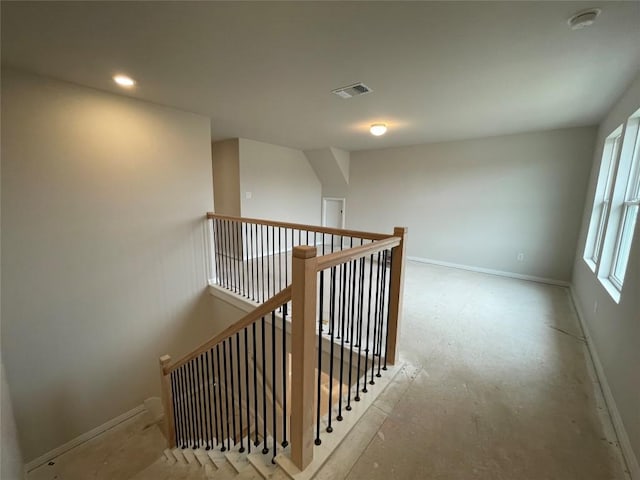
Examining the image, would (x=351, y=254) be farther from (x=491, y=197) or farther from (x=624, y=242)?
(x=491, y=197)

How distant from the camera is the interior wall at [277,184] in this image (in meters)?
5.15

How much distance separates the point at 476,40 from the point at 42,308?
14.6ft

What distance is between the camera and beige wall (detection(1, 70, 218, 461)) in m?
2.40

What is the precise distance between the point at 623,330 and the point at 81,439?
5.07m

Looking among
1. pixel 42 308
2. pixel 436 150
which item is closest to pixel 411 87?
pixel 436 150

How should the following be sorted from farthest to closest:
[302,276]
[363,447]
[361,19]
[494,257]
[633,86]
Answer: [494,257]
[633,86]
[361,19]
[363,447]
[302,276]

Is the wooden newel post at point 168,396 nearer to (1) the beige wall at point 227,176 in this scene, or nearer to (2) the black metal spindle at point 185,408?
(2) the black metal spindle at point 185,408

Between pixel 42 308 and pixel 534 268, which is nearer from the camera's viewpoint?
pixel 42 308

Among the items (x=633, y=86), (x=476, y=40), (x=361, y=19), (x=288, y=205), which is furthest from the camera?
(x=288, y=205)

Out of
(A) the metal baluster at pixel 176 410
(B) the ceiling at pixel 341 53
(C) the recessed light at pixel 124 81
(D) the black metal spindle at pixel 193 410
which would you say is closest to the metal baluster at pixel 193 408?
(D) the black metal spindle at pixel 193 410

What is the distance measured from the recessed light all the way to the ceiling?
68mm

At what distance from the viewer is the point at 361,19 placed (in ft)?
5.16

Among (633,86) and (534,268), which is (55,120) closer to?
(633,86)

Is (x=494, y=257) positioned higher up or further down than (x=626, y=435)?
higher up
